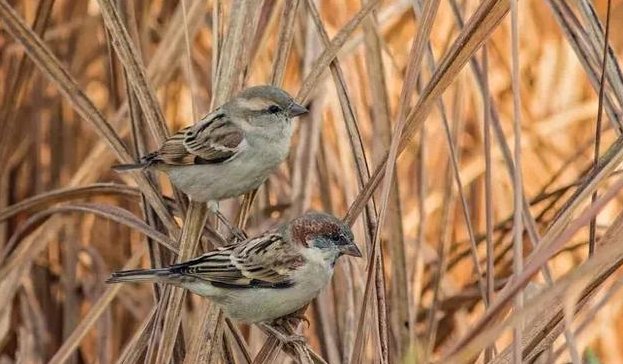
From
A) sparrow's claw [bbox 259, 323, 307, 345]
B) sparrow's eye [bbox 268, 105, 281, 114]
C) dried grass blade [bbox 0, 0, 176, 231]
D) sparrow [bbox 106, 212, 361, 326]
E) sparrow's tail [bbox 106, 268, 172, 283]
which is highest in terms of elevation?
sparrow's eye [bbox 268, 105, 281, 114]

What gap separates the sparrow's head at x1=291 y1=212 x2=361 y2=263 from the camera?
244 centimetres

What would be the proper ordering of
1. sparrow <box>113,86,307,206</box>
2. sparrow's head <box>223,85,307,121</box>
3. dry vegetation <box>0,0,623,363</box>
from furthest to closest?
sparrow <box>113,86,307,206</box> < sparrow's head <box>223,85,307,121</box> < dry vegetation <box>0,0,623,363</box>

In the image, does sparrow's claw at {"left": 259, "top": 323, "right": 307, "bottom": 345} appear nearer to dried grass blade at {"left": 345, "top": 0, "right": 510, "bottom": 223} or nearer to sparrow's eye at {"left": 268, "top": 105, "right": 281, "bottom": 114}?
dried grass blade at {"left": 345, "top": 0, "right": 510, "bottom": 223}

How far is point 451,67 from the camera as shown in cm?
197

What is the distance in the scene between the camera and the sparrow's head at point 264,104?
8.80ft

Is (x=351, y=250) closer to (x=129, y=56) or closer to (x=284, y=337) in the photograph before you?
(x=284, y=337)

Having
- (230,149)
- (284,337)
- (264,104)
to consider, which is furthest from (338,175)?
(284,337)

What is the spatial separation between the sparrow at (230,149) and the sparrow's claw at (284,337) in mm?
439

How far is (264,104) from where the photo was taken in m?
2.82

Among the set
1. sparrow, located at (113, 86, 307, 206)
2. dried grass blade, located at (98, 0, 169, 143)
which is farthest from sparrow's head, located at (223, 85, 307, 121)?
dried grass blade, located at (98, 0, 169, 143)

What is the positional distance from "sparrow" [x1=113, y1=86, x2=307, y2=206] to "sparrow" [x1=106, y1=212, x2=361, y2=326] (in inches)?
9.7

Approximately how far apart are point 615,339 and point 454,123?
1.56 m

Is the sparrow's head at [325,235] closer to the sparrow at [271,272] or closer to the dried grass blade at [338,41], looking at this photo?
the sparrow at [271,272]

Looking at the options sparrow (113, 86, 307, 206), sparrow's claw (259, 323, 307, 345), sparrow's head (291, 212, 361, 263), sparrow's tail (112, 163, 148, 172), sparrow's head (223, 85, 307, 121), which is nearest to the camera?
sparrow's claw (259, 323, 307, 345)
